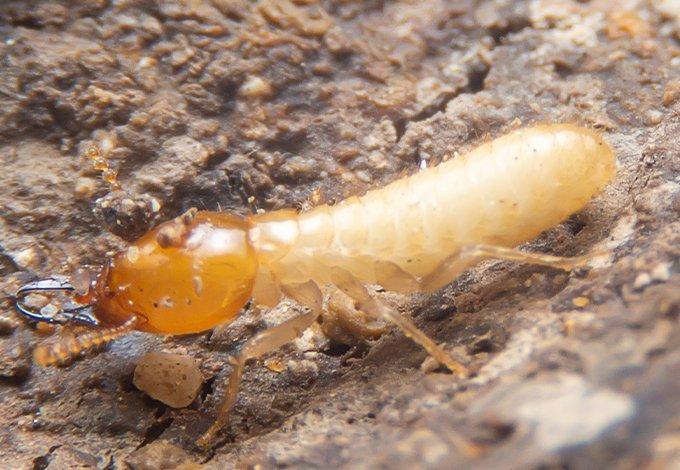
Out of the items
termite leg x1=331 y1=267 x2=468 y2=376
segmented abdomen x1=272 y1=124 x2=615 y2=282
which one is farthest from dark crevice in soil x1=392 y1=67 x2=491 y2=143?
termite leg x1=331 y1=267 x2=468 y2=376

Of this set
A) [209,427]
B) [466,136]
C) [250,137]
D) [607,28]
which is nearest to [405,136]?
[466,136]

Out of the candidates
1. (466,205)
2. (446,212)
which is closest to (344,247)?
Answer: (446,212)

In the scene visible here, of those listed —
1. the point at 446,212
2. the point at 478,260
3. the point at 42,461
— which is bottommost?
the point at 42,461

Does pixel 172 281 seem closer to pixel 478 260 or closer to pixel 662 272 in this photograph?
pixel 478 260

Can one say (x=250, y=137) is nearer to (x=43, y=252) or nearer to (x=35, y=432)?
(x=43, y=252)

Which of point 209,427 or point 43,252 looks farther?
point 43,252

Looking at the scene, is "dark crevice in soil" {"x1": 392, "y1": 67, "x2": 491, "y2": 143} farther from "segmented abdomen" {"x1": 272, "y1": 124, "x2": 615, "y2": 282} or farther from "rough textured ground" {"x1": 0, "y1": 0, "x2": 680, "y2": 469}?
"segmented abdomen" {"x1": 272, "y1": 124, "x2": 615, "y2": 282}
